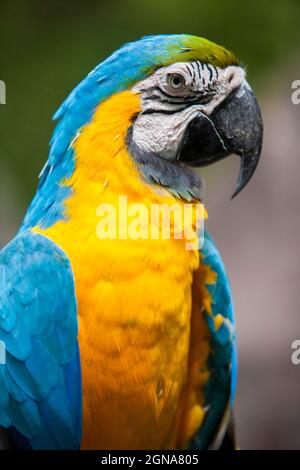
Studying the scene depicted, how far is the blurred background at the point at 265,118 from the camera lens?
3199mm

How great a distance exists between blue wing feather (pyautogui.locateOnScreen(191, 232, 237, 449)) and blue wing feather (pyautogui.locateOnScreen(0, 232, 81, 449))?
1.28 feet

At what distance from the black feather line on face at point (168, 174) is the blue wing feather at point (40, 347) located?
27cm

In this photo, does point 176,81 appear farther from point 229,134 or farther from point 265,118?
point 265,118

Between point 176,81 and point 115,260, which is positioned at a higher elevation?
point 176,81

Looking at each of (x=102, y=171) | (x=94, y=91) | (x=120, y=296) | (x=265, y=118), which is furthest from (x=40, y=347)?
(x=265, y=118)

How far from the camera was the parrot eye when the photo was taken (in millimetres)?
1648

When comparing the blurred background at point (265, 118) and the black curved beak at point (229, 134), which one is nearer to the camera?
the black curved beak at point (229, 134)

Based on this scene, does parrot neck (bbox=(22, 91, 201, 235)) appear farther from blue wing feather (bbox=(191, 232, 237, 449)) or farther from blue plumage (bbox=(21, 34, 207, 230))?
blue wing feather (bbox=(191, 232, 237, 449))

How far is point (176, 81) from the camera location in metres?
1.66

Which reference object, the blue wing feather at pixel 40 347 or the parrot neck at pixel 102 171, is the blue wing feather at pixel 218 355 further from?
the blue wing feather at pixel 40 347

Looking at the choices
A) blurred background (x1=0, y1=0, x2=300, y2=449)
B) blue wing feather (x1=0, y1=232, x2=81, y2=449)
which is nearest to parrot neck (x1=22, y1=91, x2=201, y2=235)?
blue wing feather (x1=0, y1=232, x2=81, y2=449)

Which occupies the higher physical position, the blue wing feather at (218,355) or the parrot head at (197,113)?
the parrot head at (197,113)

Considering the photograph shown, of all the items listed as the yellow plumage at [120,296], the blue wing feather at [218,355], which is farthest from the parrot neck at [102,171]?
the blue wing feather at [218,355]

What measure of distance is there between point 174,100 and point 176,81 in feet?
0.15
